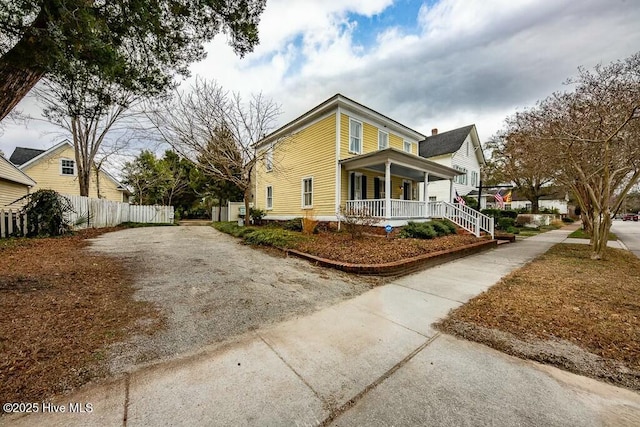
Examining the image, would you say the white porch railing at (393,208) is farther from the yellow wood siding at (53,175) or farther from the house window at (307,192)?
the yellow wood siding at (53,175)

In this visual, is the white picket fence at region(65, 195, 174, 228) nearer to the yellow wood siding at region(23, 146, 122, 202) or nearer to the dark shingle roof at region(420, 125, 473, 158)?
the yellow wood siding at region(23, 146, 122, 202)

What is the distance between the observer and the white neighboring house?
67.3ft

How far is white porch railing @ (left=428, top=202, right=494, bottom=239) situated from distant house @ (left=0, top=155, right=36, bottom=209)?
64.6 ft

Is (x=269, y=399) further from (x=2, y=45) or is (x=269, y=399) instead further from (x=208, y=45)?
(x=208, y=45)

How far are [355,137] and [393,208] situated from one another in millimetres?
Result: 4067

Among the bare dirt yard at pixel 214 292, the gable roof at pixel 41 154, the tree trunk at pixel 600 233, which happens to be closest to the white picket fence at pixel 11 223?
the bare dirt yard at pixel 214 292

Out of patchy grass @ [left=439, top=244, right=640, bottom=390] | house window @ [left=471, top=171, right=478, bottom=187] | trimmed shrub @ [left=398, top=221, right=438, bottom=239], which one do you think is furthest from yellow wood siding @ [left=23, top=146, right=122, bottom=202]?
house window @ [left=471, top=171, right=478, bottom=187]

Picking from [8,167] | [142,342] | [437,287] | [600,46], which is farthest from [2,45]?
[8,167]

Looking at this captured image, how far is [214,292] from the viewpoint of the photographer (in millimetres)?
4098

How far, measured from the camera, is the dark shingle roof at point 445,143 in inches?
815

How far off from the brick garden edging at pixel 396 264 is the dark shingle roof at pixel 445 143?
15.7 m

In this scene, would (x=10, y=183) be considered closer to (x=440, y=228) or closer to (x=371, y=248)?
(x=371, y=248)

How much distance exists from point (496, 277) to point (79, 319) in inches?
286

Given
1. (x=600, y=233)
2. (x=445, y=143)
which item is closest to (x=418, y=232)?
(x=600, y=233)
